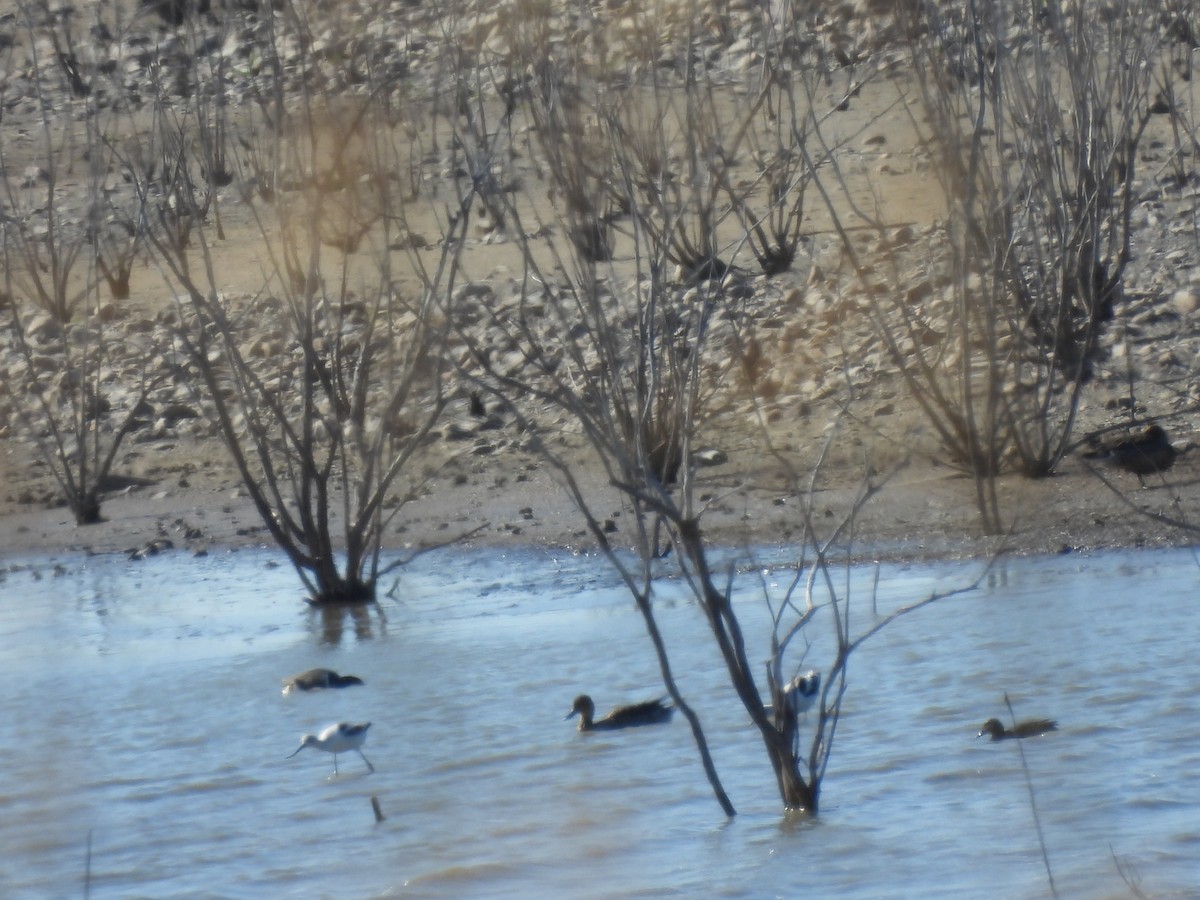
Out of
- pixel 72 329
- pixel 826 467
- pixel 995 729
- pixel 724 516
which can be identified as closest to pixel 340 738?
pixel 995 729

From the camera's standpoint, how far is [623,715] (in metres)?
5.71

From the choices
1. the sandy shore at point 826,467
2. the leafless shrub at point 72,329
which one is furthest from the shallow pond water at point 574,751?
the leafless shrub at point 72,329

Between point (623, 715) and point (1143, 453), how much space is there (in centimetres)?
391

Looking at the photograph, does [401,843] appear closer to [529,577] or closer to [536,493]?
[529,577]

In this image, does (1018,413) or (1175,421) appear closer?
(1018,413)

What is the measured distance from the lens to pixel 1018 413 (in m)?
8.41

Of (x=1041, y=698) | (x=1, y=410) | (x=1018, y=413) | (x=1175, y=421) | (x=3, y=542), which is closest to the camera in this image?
(x=1041, y=698)

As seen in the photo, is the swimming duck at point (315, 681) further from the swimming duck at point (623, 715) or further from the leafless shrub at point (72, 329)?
the leafless shrub at point (72, 329)

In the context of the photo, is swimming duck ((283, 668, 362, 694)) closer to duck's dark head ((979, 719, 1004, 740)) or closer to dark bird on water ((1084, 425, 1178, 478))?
duck's dark head ((979, 719, 1004, 740))

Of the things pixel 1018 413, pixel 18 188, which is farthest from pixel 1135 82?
pixel 18 188

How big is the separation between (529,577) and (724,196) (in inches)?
240

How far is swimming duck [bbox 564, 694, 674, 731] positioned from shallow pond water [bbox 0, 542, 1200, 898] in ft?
0.21

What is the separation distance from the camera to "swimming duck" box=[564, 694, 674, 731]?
5.71m

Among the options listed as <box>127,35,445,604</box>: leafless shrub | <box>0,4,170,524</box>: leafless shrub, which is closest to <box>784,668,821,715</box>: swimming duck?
A: <box>127,35,445,604</box>: leafless shrub
